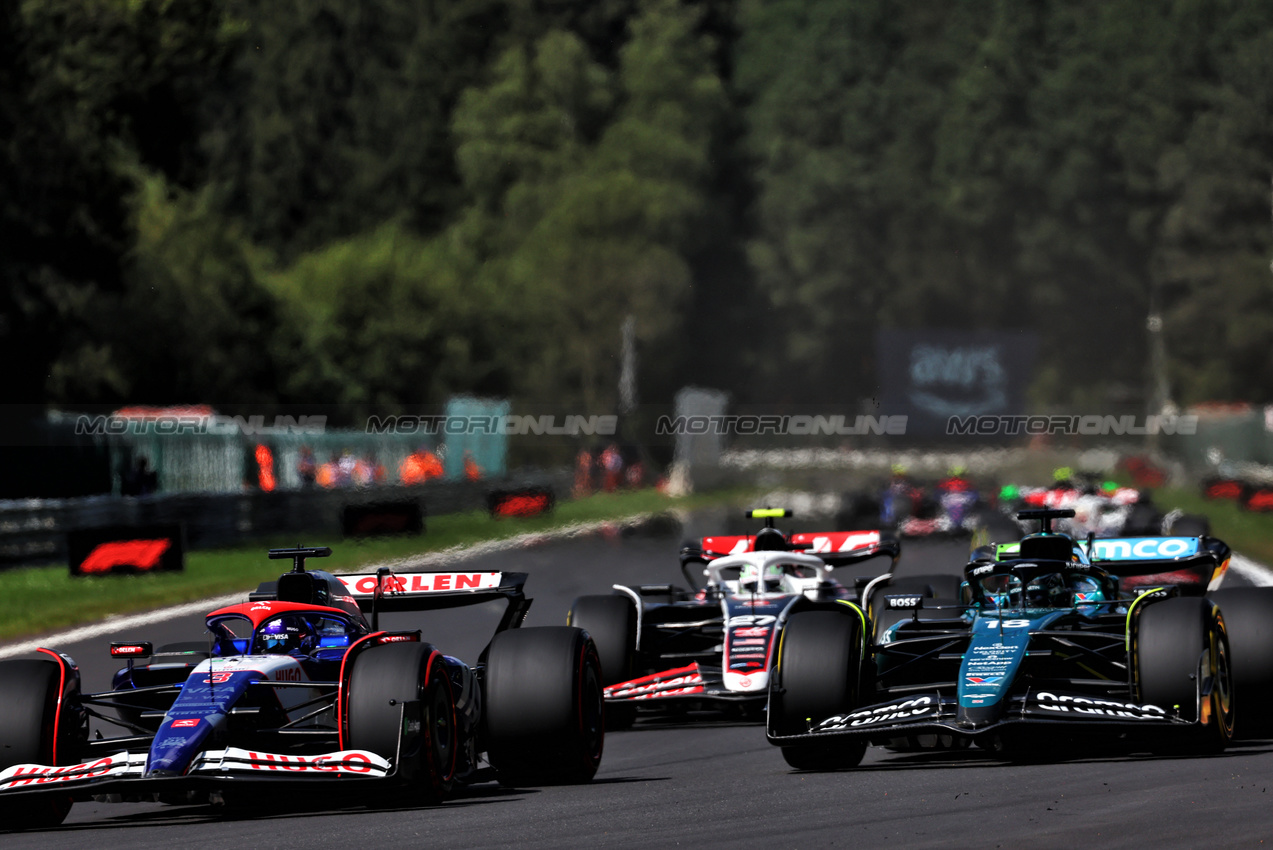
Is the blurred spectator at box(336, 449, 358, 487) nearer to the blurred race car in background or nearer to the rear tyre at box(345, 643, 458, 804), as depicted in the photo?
the blurred race car in background

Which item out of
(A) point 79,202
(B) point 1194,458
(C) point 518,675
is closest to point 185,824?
(C) point 518,675

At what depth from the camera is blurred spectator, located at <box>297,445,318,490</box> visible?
41.8 meters

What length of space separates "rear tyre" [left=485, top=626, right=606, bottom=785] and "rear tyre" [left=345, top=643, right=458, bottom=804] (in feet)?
1.52

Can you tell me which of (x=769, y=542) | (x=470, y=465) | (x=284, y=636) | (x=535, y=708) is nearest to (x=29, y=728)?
(x=284, y=636)

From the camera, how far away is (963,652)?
459 inches

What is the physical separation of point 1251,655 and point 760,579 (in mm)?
4623

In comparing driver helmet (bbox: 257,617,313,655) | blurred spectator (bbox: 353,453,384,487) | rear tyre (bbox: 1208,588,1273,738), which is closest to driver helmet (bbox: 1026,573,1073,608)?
rear tyre (bbox: 1208,588,1273,738)

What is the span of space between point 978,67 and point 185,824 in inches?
2582

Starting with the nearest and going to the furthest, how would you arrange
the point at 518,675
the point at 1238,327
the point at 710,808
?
the point at 710,808
the point at 518,675
the point at 1238,327

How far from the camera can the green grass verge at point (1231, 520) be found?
109 feet

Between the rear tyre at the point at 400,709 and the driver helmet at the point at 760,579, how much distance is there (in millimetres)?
5453

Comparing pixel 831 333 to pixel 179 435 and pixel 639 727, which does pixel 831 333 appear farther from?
pixel 639 727

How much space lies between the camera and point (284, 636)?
10805 mm

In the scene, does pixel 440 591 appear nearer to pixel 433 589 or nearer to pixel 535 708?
pixel 433 589
